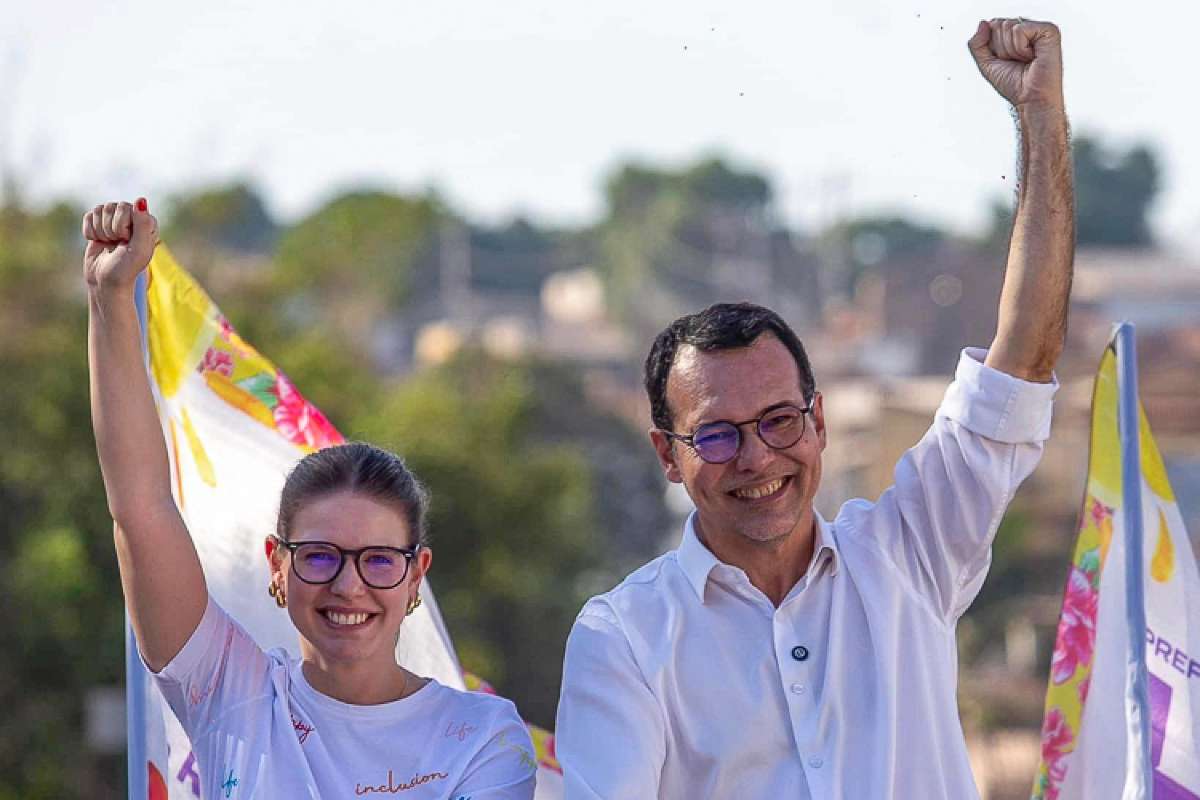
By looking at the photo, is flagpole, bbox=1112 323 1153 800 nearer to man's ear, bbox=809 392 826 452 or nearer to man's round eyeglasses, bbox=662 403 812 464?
man's ear, bbox=809 392 826 452

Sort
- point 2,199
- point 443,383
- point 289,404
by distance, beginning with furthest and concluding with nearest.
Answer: point 443,383, point 2,199, point 289,404

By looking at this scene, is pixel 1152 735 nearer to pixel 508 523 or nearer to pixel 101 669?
pixel 101 669

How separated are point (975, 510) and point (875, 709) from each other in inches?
15.2

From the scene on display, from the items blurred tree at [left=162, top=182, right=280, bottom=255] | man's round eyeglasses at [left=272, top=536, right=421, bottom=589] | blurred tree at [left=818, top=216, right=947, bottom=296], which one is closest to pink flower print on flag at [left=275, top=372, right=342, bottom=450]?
man's round eyeglasses at [left=272, top=536, right=421, bottom=589]

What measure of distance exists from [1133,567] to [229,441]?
1.76 m

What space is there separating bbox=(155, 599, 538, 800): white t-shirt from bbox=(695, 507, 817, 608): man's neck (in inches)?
17.3

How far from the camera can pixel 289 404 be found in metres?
4.57

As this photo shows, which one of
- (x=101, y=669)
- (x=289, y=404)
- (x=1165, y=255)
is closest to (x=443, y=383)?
(x=101, y=669)

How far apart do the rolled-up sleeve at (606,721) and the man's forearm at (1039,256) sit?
2.56 feet

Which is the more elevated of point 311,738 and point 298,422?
point 298,422

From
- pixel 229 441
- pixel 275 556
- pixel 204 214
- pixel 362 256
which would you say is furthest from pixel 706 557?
pixel 362 256

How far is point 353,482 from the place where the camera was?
3.66 meters

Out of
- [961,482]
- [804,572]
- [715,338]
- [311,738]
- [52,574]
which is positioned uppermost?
[715,338]

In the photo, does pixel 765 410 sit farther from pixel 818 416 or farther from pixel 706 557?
pixel 706 557
